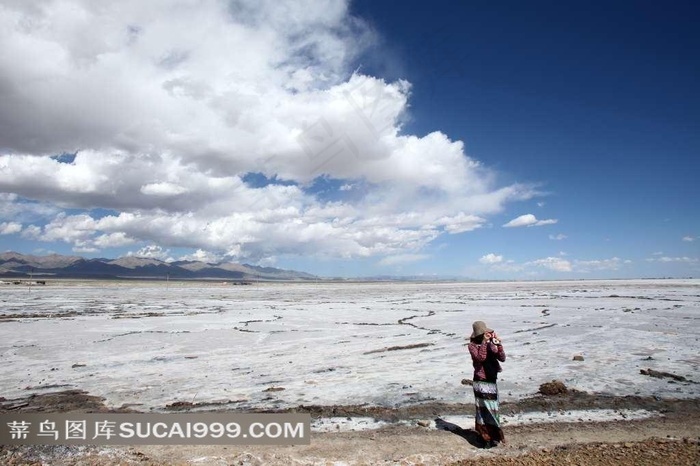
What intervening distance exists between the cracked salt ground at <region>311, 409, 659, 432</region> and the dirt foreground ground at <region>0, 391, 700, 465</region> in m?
0.15

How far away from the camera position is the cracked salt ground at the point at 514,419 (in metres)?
6.87

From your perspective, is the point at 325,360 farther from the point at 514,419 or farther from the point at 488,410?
the point at 488,410

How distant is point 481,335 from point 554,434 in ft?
7.24

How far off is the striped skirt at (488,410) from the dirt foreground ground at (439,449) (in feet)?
0.65

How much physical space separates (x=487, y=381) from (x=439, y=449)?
1.24m

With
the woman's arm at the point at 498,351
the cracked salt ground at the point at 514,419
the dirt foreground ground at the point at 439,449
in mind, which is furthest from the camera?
the cracked salt ground at the point at 514,419

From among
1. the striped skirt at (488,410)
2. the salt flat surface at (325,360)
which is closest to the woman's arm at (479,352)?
the striped skirt at (488,410)

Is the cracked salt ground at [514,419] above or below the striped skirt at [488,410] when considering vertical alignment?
below

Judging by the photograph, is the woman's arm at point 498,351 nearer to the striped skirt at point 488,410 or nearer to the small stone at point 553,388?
the striped skirt at point 488,410

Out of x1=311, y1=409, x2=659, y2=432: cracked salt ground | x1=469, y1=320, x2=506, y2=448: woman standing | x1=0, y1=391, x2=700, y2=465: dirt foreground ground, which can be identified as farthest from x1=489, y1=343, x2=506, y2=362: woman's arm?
x1=311, y1=409, x2=659, y2=432: cracked salt ground

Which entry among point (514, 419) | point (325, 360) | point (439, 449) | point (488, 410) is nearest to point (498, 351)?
point (488, 410)

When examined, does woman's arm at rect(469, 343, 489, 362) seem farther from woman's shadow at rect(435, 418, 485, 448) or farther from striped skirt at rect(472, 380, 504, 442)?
woman's shadow at rect(435, 418, 485, 448)

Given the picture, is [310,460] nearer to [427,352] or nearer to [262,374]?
[262,374]

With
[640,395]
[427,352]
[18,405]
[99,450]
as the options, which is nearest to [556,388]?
[640,395]
